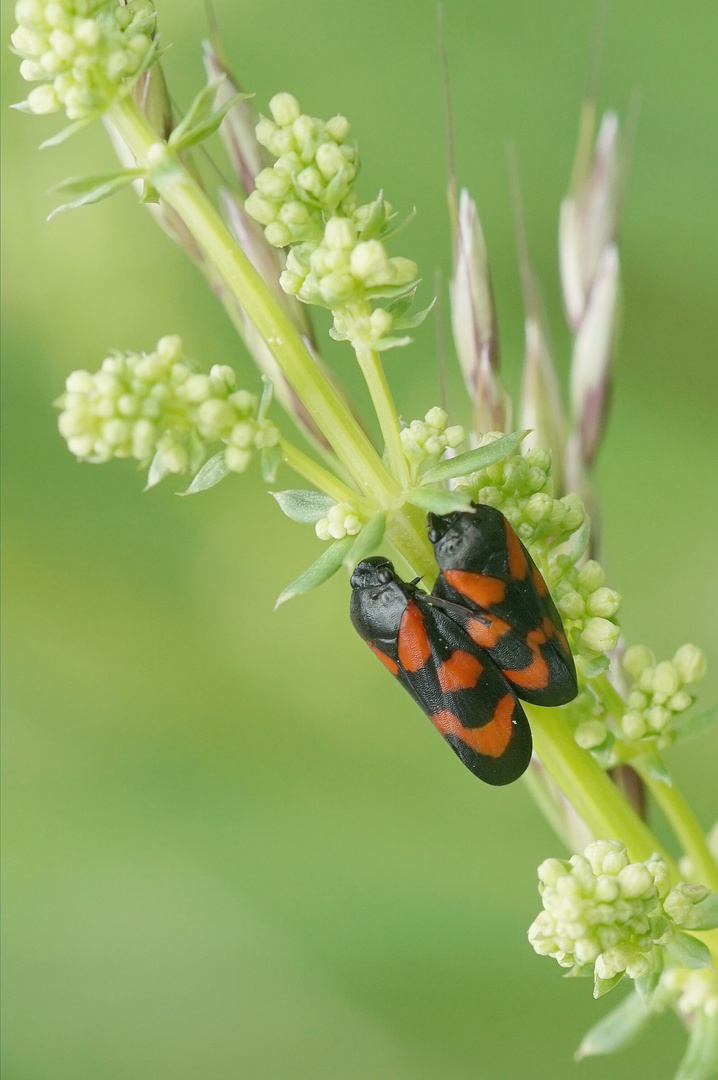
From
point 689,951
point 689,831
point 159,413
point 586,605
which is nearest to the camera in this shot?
point 159,413

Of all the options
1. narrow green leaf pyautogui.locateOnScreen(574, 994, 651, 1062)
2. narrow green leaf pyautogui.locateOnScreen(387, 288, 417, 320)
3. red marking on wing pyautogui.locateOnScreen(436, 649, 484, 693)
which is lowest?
narrow green leaf pyautogui.locateOnScreen(574, 994, 651, 1062)

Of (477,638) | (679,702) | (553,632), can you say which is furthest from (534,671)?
(679,702)

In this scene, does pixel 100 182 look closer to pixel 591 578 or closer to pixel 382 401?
pixel 382 401

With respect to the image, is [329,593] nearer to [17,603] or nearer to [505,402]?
[17,603]

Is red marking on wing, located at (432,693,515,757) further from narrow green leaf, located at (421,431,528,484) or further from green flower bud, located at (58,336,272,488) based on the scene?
green flower bud, located at (58,336,272,488)

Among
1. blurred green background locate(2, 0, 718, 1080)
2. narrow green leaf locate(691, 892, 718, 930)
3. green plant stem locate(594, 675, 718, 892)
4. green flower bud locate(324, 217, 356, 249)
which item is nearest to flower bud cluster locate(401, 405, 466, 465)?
green flower bud locate(324, 217, 356, 249)

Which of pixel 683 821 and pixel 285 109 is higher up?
pixel 285 109
